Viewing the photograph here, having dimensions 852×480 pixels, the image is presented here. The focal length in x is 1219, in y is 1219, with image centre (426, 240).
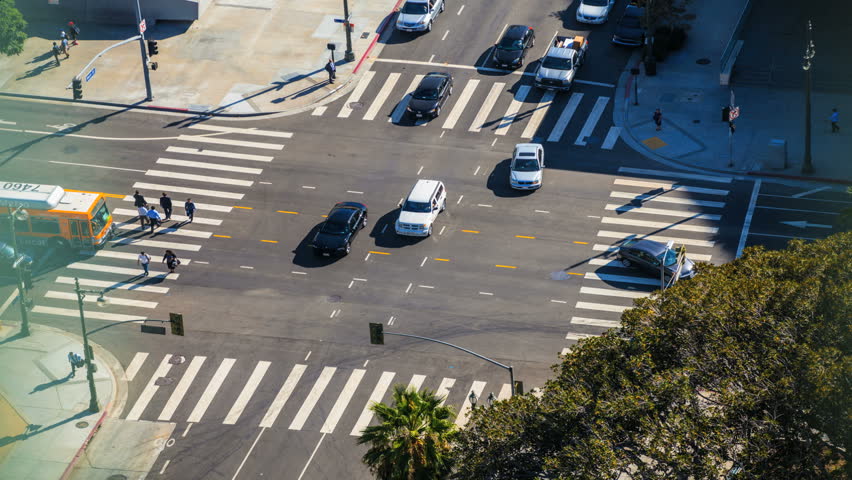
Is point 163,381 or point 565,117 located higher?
point 565,117

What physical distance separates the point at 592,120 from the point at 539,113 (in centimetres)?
314

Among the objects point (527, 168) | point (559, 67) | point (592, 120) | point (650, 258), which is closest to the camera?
point (650, 258)

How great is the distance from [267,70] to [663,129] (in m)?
24.8

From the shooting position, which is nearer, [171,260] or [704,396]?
[704,396]

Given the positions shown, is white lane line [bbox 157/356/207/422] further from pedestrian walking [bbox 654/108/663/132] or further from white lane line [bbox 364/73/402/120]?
pedestrian walking [bbox 654/108/663/132]

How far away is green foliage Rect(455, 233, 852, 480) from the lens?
3644 cm

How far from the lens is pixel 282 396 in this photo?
53.0 metres

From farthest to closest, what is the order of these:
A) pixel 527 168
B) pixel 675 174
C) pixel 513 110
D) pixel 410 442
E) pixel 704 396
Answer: pixel 513 110 < pixel 675 174 < pixel 527 168 < pixel 410 442 < pixel 704 396

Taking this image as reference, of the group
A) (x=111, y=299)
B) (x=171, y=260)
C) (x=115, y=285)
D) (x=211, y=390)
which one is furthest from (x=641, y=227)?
(x=111, y=299)

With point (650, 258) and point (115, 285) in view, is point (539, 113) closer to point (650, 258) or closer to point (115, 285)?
point (650, 258)

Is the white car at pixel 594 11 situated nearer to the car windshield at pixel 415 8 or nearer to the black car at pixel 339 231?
the car windshield at pixel 415 8

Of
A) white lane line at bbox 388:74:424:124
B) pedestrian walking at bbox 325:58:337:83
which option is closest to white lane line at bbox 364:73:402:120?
white lane line at bbox 388:74:424:124

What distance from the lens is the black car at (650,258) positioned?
188 ft

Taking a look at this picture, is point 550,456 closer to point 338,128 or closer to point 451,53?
point 338,128
